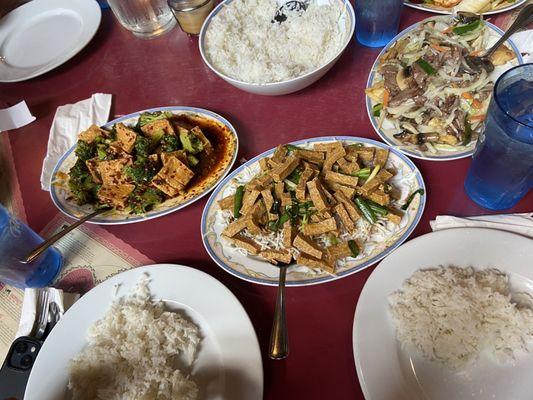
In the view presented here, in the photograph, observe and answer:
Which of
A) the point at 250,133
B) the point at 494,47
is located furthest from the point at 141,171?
the point at 494,47

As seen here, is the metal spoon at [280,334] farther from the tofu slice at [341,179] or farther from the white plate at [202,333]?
the tofu slice at [341,179]

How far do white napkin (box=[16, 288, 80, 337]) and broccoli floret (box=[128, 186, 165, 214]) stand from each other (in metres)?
0.35

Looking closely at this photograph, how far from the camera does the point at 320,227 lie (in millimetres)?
1161

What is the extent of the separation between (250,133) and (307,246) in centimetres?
63

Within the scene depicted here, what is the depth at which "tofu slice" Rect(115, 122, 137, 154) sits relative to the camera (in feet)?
4.86

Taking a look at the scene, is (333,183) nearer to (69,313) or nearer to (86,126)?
(69,313)

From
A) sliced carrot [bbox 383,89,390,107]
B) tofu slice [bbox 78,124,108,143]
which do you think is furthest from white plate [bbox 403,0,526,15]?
tofu slice [bbox 78,124,108,143]

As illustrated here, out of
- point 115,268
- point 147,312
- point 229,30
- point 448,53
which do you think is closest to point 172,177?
point 115,268

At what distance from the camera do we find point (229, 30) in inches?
69.9

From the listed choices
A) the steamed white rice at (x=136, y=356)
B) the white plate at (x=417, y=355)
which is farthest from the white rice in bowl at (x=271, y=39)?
the steamed white rice at (x=136, y=356)

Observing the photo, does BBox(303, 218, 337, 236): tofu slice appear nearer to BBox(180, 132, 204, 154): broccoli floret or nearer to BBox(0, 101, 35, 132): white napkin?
BBox(180, 132, 204, 154): broccoli floret

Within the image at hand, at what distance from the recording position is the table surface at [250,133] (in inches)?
41.4

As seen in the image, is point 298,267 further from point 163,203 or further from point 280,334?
point 163,203

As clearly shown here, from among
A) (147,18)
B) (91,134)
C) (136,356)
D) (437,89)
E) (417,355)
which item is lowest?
(417,355)
